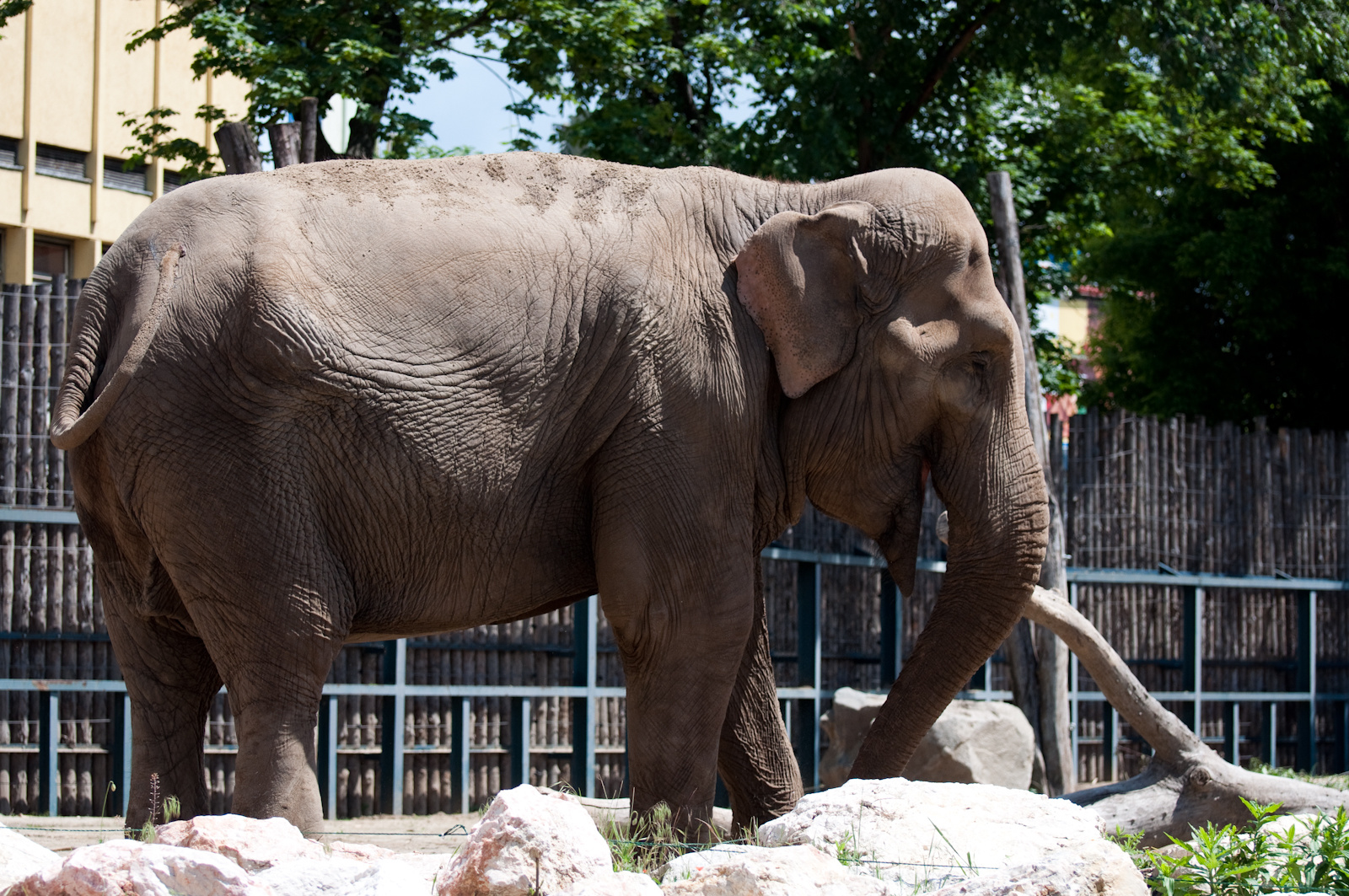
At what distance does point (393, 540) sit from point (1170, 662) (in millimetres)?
9787

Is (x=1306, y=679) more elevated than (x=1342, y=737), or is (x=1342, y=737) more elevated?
(x=1306, y=679)

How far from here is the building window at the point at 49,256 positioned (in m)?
25.9

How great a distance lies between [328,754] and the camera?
8836 mm

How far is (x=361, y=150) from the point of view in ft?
39.1

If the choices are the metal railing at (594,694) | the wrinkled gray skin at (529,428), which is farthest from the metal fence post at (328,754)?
the wrinkled gray skin at (529,428)

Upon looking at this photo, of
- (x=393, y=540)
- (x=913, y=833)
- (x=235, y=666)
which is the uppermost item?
(x=393, y=540)

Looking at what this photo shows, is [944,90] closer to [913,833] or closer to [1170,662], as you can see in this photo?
[1170,662]

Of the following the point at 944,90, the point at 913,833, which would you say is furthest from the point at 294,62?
the point at 913,833

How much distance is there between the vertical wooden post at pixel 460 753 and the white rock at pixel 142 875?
6.64 metres

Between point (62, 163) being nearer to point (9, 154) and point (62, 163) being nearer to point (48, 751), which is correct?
point (9, 154)

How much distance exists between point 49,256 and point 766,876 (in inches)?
1012

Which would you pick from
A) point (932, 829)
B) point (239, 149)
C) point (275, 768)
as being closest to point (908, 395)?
point (932, 829)

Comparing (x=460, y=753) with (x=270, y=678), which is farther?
(x=460, y=753)

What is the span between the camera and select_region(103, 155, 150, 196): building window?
85.4 ft
